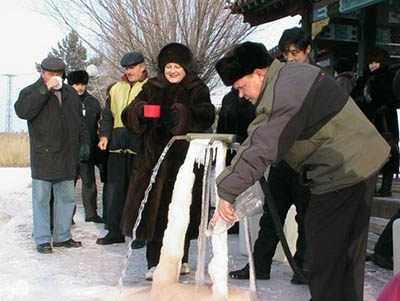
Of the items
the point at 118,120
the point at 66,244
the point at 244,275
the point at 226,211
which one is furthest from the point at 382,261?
the point at 66,244

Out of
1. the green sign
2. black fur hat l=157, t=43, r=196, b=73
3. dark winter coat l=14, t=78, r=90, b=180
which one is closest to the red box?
black fur hat l=157, t=43, r=196, b=73

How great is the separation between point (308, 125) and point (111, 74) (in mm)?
19244

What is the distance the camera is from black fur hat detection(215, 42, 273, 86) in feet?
9.11

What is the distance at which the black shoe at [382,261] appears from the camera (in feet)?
14.6

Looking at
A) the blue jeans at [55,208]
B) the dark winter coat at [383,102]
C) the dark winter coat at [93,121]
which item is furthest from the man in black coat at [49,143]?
the dark winter coat at [383,102]

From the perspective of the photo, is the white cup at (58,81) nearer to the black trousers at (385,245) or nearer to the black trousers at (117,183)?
the black trousers at (117,183)

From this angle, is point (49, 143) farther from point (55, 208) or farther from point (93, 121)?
point (93, 121)

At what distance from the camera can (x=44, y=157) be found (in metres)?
5.24

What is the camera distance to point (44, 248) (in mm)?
5262

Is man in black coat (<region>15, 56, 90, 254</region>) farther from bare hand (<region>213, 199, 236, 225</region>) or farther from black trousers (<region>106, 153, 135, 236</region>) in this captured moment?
bare hand (<region>213, 199, 236, 225</region>)

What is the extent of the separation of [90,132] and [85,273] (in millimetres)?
2205

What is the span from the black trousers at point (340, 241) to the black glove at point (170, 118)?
5.33ft

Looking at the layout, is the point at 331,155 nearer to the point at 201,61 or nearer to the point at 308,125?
the point at 308,125

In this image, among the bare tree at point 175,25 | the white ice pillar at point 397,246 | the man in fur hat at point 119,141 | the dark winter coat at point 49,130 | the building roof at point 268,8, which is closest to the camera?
the white ice pillar at point 397,246
